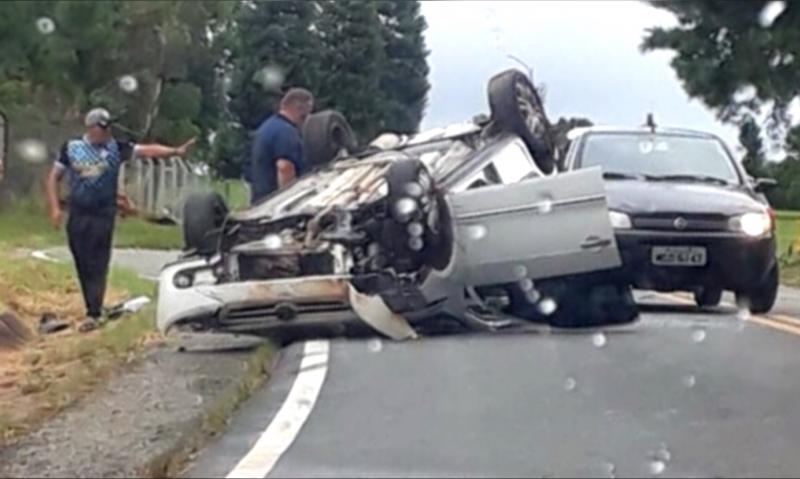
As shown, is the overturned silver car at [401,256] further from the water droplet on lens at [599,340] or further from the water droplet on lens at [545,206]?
the water droplet on lens at [599,340]

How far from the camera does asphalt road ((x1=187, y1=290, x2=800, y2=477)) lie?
805cm

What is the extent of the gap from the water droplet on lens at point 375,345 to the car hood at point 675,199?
10.3 feet

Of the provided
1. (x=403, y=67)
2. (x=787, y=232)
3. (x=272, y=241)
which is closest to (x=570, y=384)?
(x=272, y=241)

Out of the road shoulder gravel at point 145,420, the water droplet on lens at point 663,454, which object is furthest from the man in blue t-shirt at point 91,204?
the water droplet on lens at point 663,454

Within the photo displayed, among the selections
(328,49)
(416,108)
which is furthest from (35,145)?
(416,108)

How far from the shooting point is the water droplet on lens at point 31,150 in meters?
12.6

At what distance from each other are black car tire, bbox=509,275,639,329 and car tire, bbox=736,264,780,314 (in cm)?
210

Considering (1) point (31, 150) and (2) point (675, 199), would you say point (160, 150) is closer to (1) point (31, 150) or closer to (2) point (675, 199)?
(1) point (31, 150)

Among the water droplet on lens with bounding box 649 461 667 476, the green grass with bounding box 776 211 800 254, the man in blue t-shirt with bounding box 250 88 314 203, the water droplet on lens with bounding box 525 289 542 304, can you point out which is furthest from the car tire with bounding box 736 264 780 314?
the green grass with bounding box 776 211 800 254

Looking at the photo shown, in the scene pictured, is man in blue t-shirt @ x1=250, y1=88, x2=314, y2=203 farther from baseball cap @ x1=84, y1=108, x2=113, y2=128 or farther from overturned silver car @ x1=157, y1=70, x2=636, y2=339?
baseball cap @ x1=84, y1=108, x2=113, y2=128

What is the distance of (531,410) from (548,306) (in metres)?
4.42

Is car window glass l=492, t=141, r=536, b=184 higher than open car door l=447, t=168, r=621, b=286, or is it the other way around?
car window glass l=492, t=141, r=536, b=184

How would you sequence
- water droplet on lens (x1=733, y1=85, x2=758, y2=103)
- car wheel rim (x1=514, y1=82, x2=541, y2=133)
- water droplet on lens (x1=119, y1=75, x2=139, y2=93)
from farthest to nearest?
1. car wheel rim (x1=514, y1=82, x2=541, y2=133)
2. water droplet on lens (x1=733, y1=85, x2=758, y2=103)
3. water droplet on lens (x1=119, y1=75, x2=139, y2=93)

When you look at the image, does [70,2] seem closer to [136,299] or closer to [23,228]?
[23,228]
